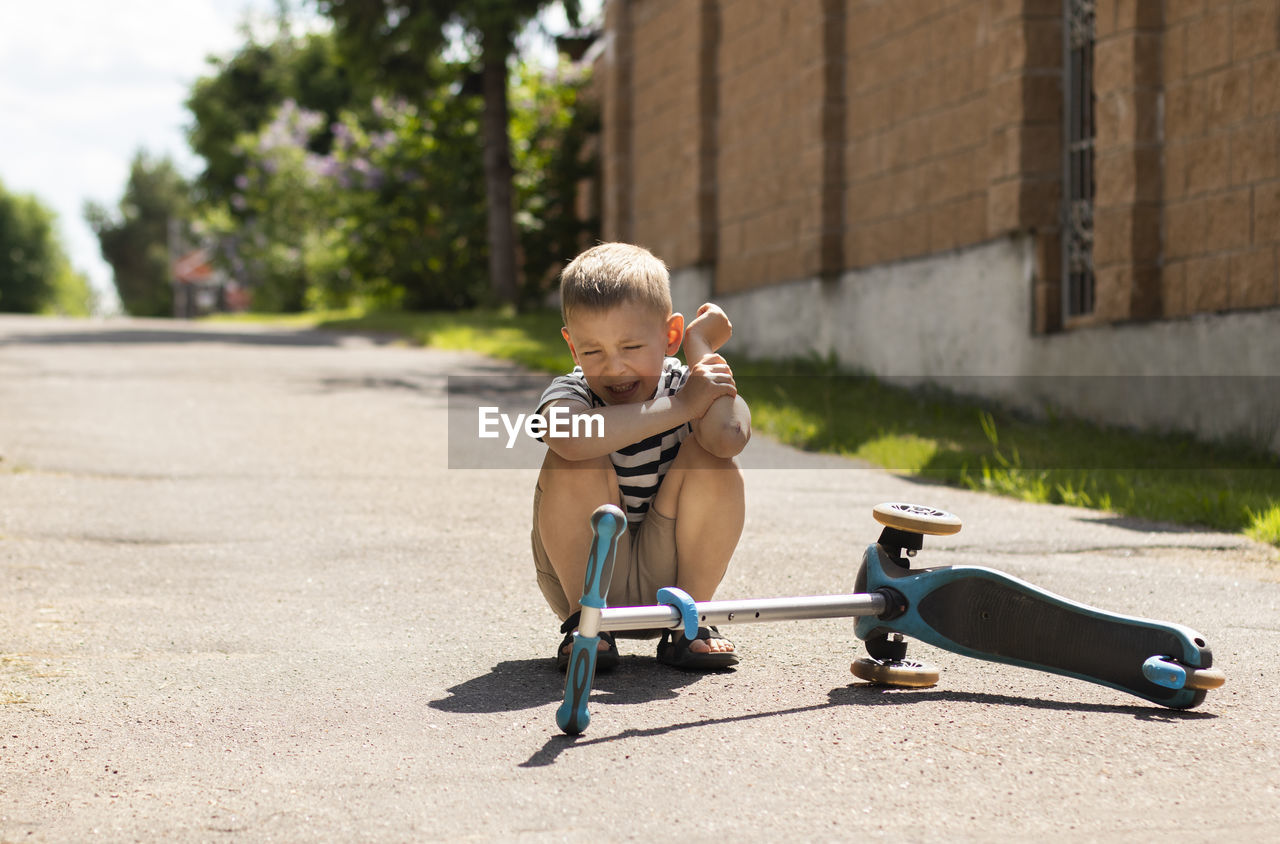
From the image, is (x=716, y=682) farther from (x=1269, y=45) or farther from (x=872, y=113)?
(x=872, y=113)

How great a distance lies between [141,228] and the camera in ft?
277

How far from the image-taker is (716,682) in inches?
123

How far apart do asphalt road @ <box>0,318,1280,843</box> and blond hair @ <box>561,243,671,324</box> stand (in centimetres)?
89

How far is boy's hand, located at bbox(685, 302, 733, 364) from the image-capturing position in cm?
317

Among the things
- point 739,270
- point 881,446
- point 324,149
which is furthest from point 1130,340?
point 324,149

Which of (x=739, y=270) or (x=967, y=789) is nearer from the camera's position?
(x=967, y=789)

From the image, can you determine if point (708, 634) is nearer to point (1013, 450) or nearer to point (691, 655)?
point (691, 655)

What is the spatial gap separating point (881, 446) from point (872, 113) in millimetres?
4541

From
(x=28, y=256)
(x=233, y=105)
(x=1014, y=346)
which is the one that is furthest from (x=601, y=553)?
(x=28, y=256)

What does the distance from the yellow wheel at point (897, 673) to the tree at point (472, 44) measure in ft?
55.6

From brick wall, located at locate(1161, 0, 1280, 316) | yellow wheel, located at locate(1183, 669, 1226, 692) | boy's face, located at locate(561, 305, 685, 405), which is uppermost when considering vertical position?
brick wall, located at locate(1161, 0, 1280, 316)

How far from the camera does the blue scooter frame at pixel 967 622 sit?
2836 mm

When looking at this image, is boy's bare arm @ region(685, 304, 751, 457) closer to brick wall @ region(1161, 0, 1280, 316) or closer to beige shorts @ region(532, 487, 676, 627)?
beige shorts @ region(532, 487, 676, 627)

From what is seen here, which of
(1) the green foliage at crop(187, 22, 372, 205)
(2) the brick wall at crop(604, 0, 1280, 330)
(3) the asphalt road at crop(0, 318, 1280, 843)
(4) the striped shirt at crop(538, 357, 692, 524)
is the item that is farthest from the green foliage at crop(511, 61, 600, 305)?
(4) the striped shirt at crop(538, 357, 692, 524)
